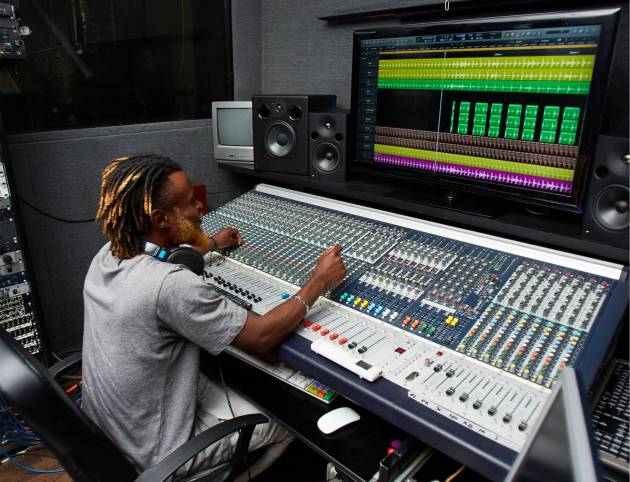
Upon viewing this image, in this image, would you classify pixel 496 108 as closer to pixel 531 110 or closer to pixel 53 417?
pixel 531 110

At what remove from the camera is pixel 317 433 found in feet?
3.47

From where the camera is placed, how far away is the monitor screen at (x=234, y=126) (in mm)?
2070

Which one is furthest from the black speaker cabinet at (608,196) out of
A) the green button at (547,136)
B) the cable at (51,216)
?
the cable at (51,216)

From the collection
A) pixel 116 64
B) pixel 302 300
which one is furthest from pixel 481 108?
pixel 116 64

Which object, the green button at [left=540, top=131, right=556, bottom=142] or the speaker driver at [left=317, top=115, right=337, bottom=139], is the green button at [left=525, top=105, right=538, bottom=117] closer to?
the green button at [left=540, top=131, right=556, bottom=142]

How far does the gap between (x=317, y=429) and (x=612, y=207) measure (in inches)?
35.8

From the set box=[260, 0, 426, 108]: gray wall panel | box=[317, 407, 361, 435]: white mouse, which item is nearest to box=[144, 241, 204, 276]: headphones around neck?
box=[317, 407, 361, 435]: white mouse

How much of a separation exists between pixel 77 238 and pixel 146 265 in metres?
1.20

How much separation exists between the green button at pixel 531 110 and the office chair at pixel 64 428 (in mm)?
1117

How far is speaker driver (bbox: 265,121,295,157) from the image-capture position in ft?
6.16

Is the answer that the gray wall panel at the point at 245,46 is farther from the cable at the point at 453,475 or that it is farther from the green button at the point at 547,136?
the cable at the point at 453,475

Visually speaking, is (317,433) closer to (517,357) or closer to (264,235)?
(517,357)

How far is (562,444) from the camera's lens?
0.47m

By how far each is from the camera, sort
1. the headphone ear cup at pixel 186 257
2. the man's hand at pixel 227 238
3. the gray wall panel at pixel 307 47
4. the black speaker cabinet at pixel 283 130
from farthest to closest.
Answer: the gray wall panel at pixel 307 47 < the black speaker cabinet at pixel 283 130 < the man's hand at pixel 227 238 < the headphone ear cup at pixel 186 257
